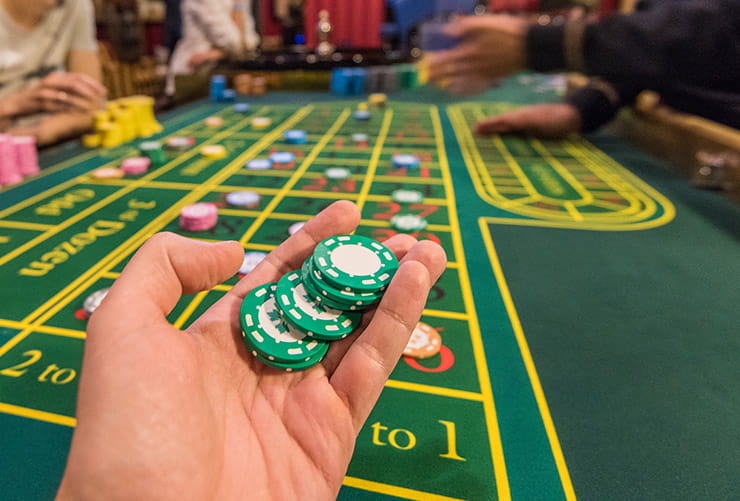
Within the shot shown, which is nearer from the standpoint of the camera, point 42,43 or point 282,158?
point 282,158

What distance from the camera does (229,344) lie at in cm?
98

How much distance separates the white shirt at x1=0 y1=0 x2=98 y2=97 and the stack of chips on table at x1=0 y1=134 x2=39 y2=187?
1.20 metres

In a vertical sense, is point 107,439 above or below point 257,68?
below

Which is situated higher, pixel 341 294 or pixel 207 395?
pixel 341 294

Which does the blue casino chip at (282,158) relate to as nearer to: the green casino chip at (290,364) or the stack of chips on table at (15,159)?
the stack of chips on table at (15,159)

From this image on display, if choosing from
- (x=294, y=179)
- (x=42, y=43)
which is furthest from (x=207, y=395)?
(x=42, y=43)

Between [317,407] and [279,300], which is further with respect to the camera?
[279,300]

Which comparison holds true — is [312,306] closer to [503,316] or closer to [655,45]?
[503,316]

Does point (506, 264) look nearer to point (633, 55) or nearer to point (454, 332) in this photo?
point (454, 332)

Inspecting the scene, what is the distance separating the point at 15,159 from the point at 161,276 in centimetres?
176

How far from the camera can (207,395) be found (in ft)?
2.72

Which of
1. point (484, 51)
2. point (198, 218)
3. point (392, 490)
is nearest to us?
point (392, 490)

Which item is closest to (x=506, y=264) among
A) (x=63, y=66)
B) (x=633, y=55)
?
(x=633, y=55)

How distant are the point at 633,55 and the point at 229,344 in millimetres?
2403
